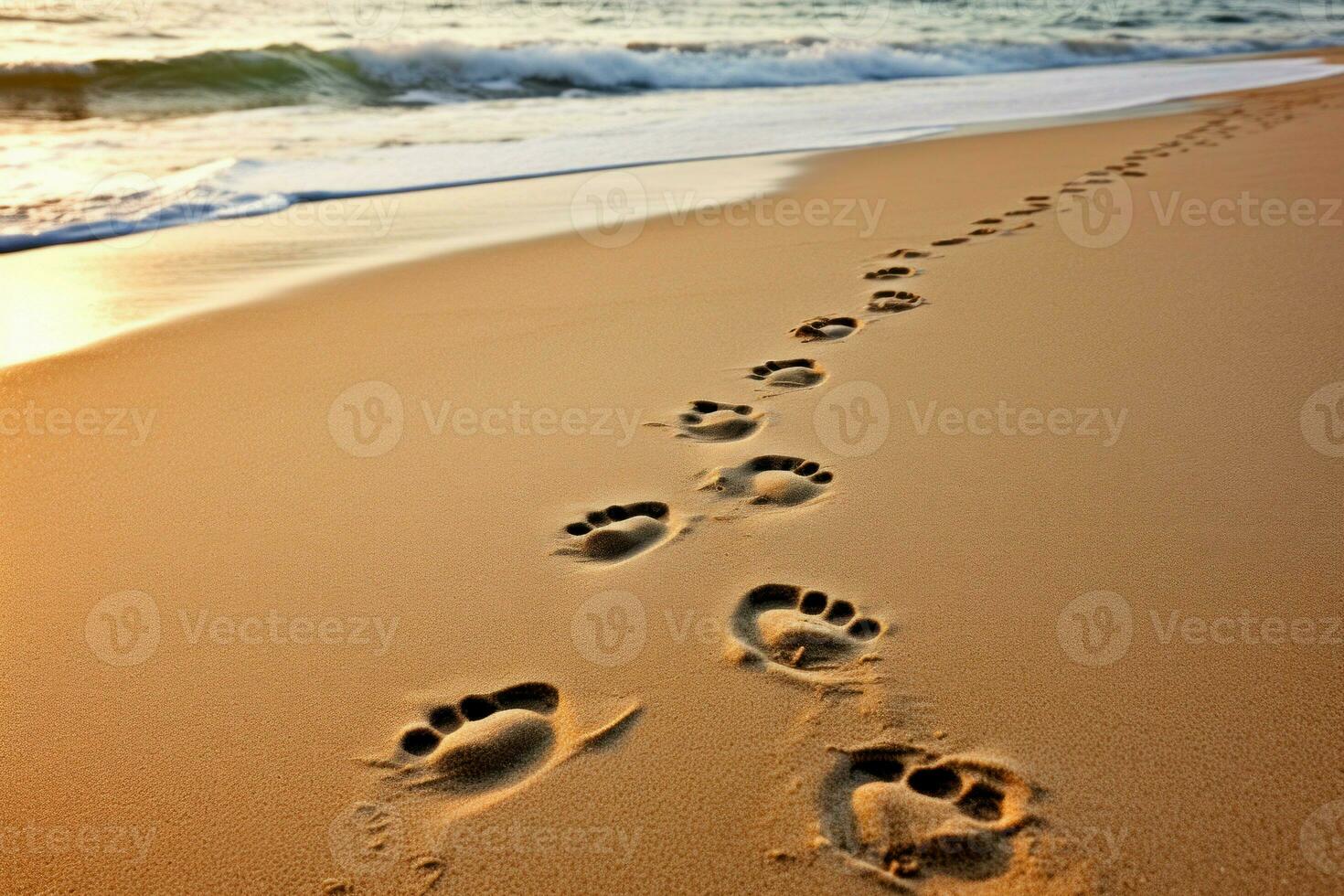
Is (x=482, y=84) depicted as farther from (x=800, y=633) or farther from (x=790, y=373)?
(x=800, y=633)

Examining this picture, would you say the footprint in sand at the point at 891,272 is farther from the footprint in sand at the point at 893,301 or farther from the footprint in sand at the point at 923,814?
the footprint in sand at the point at 923,814

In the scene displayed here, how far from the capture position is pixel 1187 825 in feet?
4.52

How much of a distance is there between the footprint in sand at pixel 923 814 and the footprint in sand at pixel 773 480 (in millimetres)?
841

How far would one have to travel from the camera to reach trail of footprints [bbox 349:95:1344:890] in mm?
1376

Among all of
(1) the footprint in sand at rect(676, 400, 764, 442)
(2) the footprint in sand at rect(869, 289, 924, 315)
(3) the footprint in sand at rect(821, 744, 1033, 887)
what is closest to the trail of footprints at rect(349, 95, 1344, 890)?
(3) the footprint in sand at rect(821, 744, 1033, 887)

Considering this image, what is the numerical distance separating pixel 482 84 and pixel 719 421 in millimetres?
9971

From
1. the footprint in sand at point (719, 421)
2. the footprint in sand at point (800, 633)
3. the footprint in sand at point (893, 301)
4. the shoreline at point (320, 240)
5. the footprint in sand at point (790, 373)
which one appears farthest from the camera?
the shoreline at point (320, 240)

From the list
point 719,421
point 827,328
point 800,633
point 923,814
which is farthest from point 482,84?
point 923,814

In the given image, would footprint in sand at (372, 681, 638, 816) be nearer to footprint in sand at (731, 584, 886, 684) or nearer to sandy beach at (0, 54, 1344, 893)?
sandy beach at (0, 54, 1344, 893)

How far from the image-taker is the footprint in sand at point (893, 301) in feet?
11.4

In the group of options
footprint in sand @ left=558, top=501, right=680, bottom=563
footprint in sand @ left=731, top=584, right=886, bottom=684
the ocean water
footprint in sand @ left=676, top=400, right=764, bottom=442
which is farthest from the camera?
the ocean water

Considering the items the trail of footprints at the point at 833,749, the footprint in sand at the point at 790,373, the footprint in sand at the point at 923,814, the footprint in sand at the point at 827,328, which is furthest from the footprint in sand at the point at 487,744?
the footprint in sand at the point at 827,328

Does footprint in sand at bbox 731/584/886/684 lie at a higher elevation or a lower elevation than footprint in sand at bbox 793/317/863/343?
lower

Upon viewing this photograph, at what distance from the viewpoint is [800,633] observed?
5.88 feet
